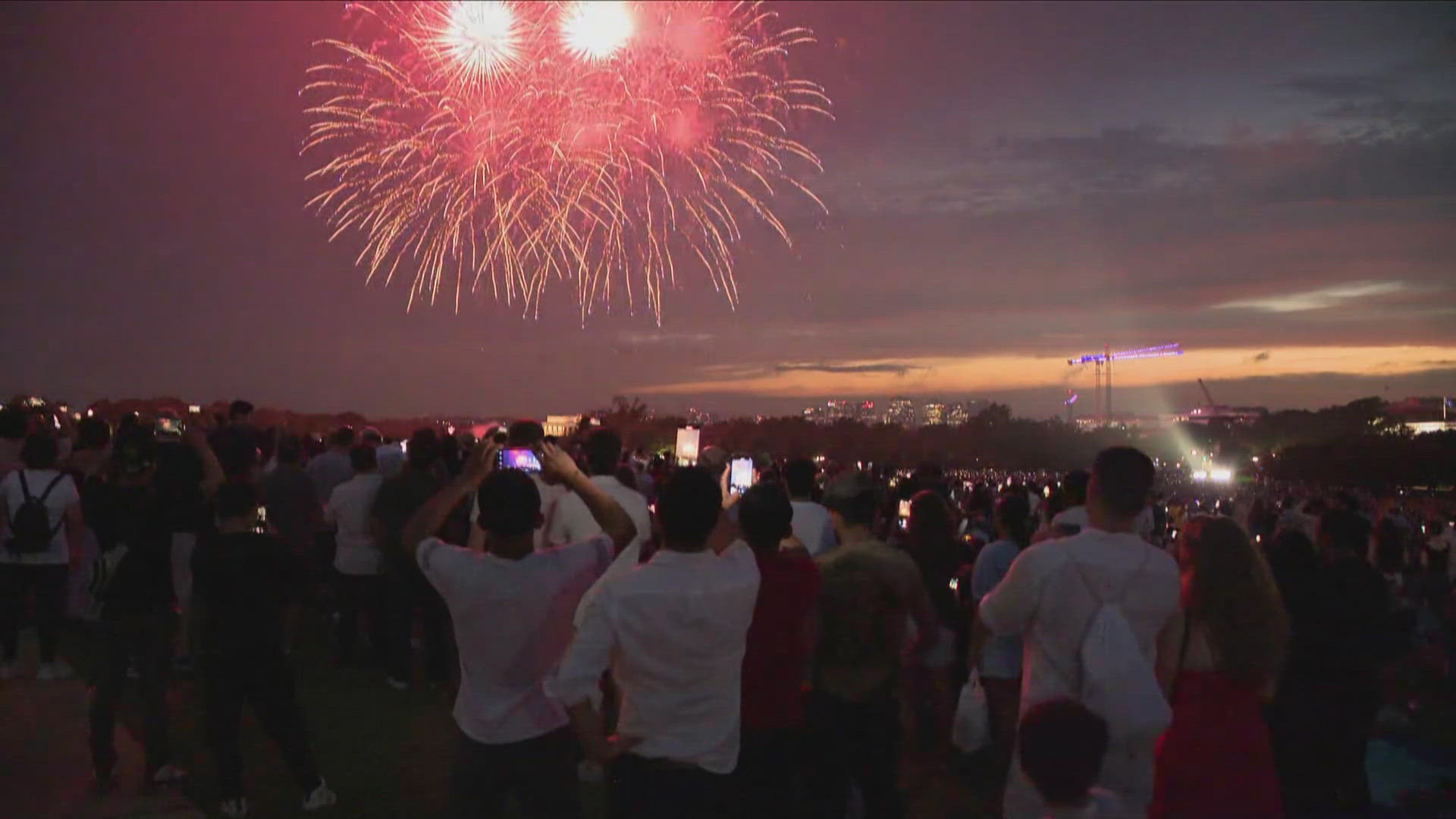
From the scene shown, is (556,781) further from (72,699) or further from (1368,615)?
(72,699)

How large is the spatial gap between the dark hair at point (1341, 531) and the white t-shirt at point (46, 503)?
795 centimetres

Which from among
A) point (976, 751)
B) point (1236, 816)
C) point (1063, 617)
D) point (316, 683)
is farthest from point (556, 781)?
point (316, 683)

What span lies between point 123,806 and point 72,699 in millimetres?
2661

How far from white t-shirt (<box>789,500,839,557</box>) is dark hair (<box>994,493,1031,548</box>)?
1.10 meters

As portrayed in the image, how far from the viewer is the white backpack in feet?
11.2

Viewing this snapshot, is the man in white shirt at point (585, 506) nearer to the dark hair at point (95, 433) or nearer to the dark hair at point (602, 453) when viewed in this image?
the dark hair at point (602, 453)

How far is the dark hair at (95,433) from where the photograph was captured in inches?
352

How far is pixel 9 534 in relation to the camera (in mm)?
8000

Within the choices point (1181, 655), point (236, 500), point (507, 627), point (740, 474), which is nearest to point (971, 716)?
point (1181, 655)

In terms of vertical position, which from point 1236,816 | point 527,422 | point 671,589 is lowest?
point 1236,816

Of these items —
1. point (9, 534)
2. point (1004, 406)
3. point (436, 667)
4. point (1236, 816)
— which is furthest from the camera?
point (1004, 406)

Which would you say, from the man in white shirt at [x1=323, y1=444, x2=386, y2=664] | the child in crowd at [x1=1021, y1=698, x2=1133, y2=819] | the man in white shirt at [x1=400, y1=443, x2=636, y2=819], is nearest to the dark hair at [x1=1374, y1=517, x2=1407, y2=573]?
the child in crowd at [x1=1021, y1=698, x2=1133, y2=819]

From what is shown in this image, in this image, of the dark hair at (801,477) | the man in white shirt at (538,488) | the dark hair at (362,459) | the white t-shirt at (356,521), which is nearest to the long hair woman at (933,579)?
the dark hair at (801,477)

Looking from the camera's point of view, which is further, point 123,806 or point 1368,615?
point 123,806
